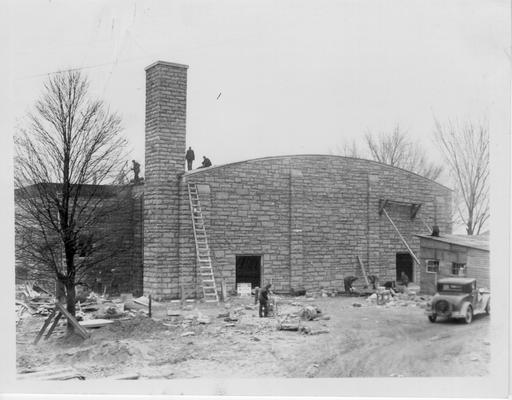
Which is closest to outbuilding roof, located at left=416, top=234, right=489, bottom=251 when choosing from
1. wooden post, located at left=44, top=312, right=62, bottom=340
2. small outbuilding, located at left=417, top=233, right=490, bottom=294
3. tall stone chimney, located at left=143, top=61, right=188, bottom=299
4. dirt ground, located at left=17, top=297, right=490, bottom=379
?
small outbuilding, located at left=417, top=233, right=490, bottom=294

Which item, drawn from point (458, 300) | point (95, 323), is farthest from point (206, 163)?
point (458, 300)

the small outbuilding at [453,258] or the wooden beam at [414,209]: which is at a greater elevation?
the wooden beam at [414,209]

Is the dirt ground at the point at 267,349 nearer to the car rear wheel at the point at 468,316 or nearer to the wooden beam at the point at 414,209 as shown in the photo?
the car rear wheel at the point at 468,316

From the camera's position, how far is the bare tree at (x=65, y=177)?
848cm

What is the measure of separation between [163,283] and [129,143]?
3583 millimetres

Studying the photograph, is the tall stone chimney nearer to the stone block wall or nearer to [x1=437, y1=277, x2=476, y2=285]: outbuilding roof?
the stone block wall

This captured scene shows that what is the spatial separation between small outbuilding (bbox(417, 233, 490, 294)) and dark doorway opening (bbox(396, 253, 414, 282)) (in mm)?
486

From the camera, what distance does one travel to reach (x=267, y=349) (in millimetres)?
8383

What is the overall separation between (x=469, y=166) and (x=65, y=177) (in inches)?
266

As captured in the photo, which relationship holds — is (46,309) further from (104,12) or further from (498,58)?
(498,58)

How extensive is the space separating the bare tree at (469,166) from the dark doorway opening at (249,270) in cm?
464

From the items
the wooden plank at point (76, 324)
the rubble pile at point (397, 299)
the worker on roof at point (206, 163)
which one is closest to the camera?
the wooden plank at point (76, 324)

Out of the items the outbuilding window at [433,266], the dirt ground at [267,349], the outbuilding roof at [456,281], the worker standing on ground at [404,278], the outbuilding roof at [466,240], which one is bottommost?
the dirt ground at [267,349]

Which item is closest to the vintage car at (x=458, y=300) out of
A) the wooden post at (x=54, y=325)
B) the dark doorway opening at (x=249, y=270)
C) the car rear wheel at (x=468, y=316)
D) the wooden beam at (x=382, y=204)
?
the car rear wheel at (x=468, y=316)
